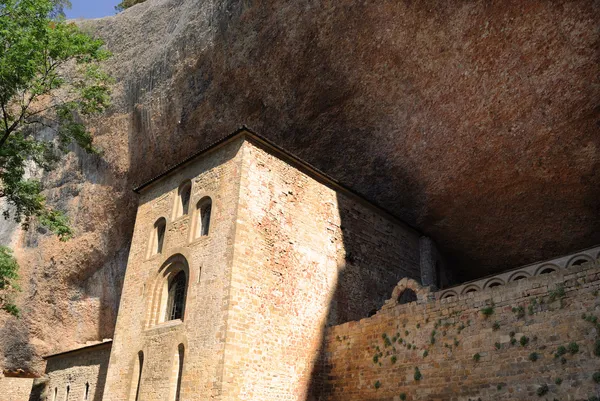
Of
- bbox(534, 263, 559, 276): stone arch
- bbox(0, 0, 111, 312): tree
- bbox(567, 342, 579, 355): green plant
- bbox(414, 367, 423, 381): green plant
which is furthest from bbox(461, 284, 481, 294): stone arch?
bbox(0, 0, 111, 312): tree

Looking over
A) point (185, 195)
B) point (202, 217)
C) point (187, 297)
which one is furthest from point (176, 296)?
point (185, 195)

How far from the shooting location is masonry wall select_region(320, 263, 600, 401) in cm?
913

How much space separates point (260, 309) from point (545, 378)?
6.46 metres

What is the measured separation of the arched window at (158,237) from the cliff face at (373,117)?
5321 mm

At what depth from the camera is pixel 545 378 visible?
9.29 meters

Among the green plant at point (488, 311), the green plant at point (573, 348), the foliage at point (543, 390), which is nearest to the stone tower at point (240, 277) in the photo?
the green plant at point (488, 311)

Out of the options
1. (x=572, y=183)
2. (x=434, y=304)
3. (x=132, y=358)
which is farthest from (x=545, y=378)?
(x=132, y=358)

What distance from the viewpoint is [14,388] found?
25.1m

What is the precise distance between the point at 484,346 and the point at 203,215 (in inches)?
322

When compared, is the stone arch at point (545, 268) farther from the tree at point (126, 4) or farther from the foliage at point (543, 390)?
the tree at point (126, 4)

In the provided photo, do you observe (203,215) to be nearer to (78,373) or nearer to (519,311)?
(519,311)

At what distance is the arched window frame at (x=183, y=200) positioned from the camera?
1522cm

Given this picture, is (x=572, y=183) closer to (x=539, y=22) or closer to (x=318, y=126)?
(x=539, y=22)

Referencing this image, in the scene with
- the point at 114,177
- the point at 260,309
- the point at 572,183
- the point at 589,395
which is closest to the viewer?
the point at 589,395
